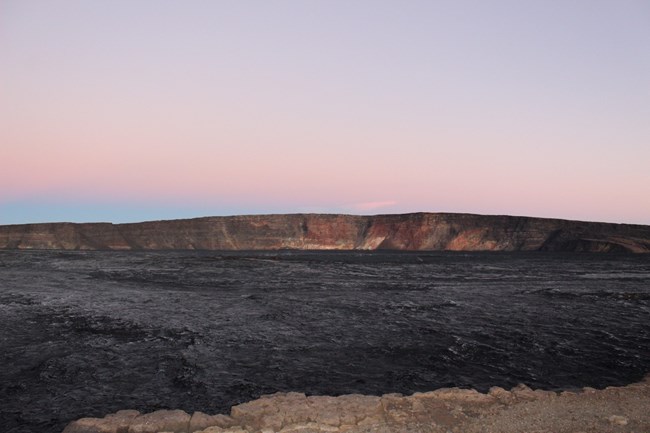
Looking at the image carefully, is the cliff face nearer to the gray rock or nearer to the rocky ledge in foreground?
Result: the rocky ledge in foreground

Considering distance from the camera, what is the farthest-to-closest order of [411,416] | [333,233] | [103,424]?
[333,233]
[411,416]
[103,424]

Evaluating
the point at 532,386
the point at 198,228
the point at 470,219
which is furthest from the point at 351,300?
the point at 198,228

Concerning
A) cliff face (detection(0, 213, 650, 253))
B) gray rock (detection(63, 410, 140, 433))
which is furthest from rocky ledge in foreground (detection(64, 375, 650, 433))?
cliff face (detection(0, 213, 650, 253))

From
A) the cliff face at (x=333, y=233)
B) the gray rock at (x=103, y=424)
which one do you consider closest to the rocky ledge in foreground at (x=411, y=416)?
the gray rock at (x=103, y=424)

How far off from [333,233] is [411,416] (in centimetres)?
8157

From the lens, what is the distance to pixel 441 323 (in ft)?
36.7

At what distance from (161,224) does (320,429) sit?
8624 cm

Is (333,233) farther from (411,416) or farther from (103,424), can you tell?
(103,424)

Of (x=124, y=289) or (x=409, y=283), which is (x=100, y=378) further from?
(x=409, y=283)

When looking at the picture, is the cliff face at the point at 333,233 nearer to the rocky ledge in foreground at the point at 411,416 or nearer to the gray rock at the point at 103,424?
the rocky ledge in foreground at the point at 411,416

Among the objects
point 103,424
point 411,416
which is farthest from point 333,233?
point 103,424

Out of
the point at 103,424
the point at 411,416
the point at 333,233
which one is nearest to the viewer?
the point at 103,424

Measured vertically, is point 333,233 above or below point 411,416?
above

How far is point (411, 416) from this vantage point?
4875mm
